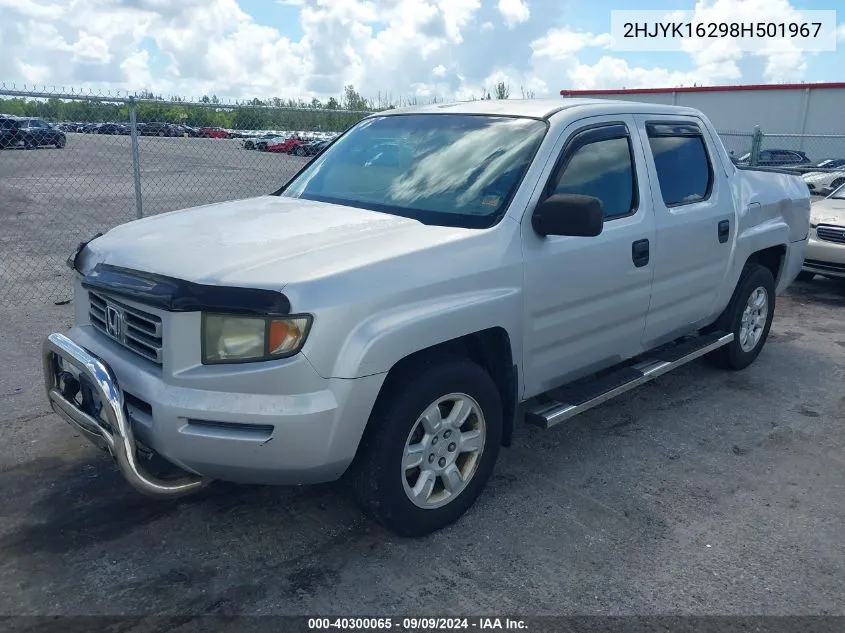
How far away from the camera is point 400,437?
3094 millimetres

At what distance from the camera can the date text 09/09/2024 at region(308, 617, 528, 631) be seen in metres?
2.81

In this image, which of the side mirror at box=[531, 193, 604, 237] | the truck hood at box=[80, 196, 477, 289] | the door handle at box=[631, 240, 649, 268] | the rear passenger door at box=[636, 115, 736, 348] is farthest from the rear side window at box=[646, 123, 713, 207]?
the truck hood at box=[80, 196, 477, 289]

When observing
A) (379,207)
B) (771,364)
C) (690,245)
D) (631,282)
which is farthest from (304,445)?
(771,364)

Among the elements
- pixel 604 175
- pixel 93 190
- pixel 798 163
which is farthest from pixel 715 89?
pixel 604 175

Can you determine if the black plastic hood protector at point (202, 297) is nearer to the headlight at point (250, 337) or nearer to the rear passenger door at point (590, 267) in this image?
the headlight at point (250, 337)

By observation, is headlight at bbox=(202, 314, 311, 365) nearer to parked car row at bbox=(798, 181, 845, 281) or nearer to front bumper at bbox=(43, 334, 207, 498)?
front bumper at bbox=(43, 334, 207, 498)

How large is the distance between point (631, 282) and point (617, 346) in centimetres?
38

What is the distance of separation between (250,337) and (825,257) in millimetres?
7805

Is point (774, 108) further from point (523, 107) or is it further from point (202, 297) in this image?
point (202, 297)

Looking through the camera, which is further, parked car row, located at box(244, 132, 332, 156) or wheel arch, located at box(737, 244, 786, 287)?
parked car row, located at box(244, 132, 332, 156)

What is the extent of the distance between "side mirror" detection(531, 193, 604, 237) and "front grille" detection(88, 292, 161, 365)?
176 cm

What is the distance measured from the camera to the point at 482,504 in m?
3.71

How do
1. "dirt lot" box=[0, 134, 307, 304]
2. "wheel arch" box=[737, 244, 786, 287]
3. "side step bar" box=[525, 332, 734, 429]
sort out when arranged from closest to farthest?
1. "side step bar" box=[525, 332, 734, 429]
2. "wheel arch" box=[737, 244, 786, 287]
3. "dirt lot" box=[0, 134, 307, 304]

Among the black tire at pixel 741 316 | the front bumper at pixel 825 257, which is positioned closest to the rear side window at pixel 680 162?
the black tire at pixel 741 316
